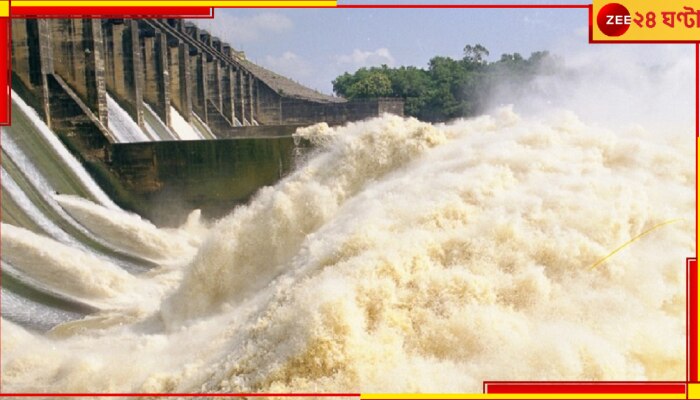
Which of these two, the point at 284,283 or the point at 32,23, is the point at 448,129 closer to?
the point at 284,283

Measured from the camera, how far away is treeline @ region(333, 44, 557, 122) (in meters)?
12.5

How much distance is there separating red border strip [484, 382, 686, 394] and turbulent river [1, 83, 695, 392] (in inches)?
2.7

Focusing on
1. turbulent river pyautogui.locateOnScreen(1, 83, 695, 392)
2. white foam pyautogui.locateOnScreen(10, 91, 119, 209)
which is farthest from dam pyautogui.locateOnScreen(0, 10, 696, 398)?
white foam pyautogui.locateOnScreen(10, 91, 119, 209)

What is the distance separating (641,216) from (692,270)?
2.34 feet

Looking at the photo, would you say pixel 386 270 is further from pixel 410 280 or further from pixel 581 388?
pixel 581 388

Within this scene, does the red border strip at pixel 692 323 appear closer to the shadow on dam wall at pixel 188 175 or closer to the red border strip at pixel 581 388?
the red border strip at pixel 581 388

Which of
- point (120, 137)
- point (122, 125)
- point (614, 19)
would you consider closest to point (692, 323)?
point (614, 19)

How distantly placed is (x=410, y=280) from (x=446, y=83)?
16701 mm

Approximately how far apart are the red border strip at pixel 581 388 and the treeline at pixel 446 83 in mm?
5057

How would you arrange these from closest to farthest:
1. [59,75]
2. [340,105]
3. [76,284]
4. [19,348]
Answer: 1. [19,348]
2. [76,284]
3. [59,75]
4. [340,105]

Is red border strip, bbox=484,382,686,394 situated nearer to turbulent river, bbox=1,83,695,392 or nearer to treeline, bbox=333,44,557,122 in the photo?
turbulent river, bbox=1,83,695,392

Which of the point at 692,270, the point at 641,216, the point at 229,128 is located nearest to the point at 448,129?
the point at 641,216

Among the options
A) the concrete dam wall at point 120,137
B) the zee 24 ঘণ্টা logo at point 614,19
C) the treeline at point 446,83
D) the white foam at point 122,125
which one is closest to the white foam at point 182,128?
the concrete dam wall at point 120,137

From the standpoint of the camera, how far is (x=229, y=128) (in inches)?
939
